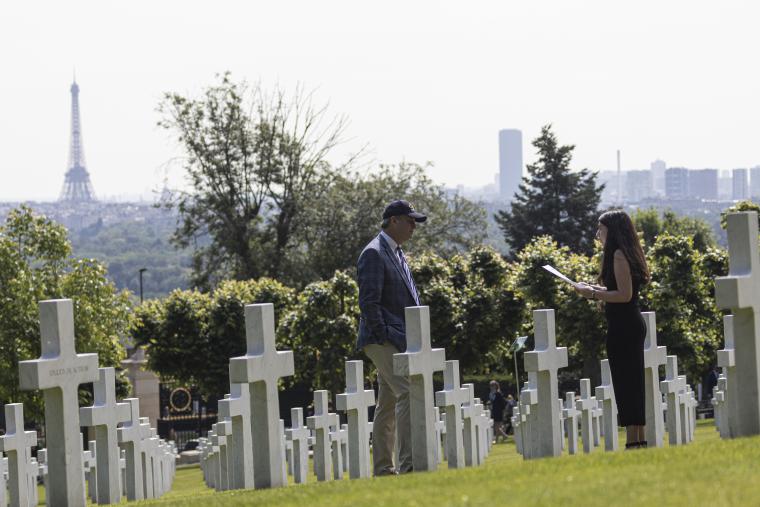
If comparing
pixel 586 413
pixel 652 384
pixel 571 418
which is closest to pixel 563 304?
pixel 571 418

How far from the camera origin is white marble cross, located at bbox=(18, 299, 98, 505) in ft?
28.9

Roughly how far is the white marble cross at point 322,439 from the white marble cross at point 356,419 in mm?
2407

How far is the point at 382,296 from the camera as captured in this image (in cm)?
1081

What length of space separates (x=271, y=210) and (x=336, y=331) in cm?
2656

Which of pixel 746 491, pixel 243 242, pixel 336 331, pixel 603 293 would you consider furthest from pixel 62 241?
pixel 746 491

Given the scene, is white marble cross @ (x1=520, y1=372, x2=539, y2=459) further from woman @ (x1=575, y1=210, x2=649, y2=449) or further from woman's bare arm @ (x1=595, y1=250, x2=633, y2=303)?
woman's bare arm @ (x1=595, y1=250, x2=633, y2=303)

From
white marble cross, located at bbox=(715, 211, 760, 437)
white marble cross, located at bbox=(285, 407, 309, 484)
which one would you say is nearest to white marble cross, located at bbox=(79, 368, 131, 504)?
white marble cross, located at bbox=(715, 211, 760, 437)

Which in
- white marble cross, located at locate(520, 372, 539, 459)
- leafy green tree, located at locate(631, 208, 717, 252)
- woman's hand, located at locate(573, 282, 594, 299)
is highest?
leafy green tree, located at locate(631, 208, 717, 252)

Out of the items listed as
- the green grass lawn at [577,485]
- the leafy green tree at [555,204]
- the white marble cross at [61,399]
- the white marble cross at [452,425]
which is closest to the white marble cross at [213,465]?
the white marble cross at [452,425]

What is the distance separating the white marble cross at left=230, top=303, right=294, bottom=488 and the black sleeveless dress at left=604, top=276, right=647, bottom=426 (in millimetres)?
2389

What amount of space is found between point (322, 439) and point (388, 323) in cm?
490

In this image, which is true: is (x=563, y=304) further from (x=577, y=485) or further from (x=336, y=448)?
(x=577, y=485)

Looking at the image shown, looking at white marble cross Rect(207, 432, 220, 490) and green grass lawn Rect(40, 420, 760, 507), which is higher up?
green grass lawn Rect(40, 420, 760, 507)

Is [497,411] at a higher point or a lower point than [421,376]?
lower
